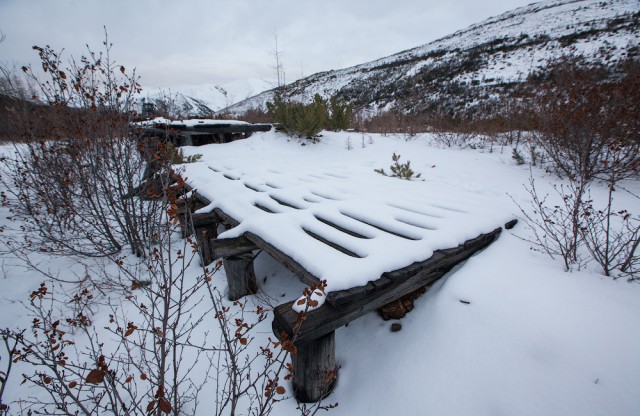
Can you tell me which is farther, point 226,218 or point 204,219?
point 204,219

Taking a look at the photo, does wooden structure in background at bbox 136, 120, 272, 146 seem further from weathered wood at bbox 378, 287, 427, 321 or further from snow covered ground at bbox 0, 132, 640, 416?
weathered wood at bbox 378, 287, 427, 321

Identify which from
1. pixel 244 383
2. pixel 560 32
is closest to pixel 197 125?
pixel 244 383

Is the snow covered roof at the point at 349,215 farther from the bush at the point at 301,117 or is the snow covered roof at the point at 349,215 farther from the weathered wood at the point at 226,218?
the bush at the point at 301,117

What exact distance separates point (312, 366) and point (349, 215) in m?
1.27

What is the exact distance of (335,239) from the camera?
6.44 ft

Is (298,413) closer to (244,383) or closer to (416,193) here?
(244,383)

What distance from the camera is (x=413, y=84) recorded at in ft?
66.0

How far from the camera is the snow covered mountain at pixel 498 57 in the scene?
1580 cm

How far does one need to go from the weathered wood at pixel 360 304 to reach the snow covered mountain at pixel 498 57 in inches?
598

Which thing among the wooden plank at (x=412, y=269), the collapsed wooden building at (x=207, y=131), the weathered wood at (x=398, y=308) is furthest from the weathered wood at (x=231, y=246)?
the collapsed wooden building at (x=207, y=131)

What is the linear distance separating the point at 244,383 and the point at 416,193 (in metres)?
2.52

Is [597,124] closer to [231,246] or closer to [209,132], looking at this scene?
[231,246]

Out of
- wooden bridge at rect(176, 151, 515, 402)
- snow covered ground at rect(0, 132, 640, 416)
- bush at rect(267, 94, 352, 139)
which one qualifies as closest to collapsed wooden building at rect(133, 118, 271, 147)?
bush at rect(267, 94, 352, 139)

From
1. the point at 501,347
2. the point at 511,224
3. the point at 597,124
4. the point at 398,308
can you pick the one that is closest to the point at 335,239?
the point at 398,308
